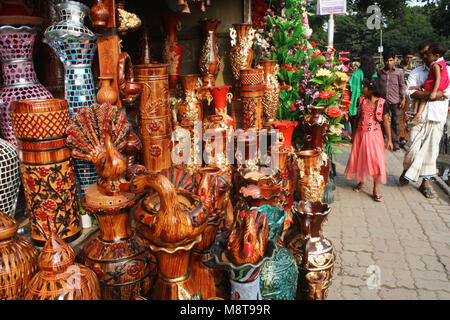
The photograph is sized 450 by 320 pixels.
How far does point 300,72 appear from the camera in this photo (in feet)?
14.7

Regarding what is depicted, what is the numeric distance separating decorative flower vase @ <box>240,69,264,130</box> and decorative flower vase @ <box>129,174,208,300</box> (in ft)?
7.58

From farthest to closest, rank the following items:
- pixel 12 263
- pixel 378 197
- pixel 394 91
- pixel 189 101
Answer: pixel 394 91, pixel 378 197, pixel 189 101, pixel 12 263

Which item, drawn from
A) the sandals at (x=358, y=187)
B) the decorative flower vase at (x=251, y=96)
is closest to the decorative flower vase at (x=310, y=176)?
the decorative flower vase at (x=251, y=96)

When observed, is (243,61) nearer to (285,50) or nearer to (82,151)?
(285,50)

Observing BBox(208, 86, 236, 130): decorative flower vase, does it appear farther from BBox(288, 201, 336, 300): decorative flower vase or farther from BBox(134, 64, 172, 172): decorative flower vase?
BBox(288, 201, 336, 300): decorative flower vase

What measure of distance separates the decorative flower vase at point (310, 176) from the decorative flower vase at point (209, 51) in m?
1.53

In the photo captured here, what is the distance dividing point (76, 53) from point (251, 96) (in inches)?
→ 75.9

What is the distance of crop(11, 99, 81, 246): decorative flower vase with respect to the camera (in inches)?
78.4

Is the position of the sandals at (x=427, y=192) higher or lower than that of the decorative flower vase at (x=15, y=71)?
lower

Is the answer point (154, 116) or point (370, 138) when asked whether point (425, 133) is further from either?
point (154, 116)

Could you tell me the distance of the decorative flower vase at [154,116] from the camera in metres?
3.00

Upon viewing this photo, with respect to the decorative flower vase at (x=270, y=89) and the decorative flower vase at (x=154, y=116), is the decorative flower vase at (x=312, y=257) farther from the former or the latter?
the decorative flower vase at (x=270, y=89)

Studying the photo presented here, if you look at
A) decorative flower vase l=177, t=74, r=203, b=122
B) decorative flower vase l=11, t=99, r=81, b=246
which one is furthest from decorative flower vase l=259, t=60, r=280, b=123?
decorative flower vase l=11, t=99, r=81, b=246

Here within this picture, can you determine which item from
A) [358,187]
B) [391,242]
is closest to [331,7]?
[358,187]
